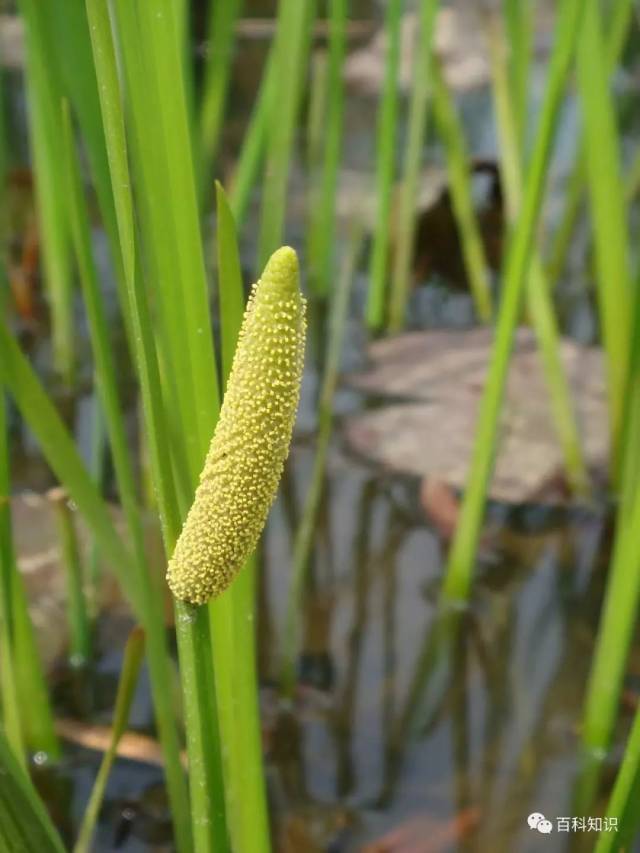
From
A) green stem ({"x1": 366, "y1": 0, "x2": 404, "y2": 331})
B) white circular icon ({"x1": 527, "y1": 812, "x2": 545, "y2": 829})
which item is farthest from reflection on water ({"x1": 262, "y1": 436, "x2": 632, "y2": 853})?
green stem ({"x1": 366, "y1": 0, "x2": 404, "y2": 331})

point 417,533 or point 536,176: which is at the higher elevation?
point 536,176

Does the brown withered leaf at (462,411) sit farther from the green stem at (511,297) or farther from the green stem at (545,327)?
the green stem at (511,297)

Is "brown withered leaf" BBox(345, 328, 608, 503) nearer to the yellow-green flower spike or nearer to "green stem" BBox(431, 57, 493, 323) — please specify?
"green stem" BBox(431, 57, 493, 323)

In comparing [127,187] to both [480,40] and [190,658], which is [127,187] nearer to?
[190,658]

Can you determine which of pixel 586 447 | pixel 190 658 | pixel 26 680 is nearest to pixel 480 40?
pixel 586 447

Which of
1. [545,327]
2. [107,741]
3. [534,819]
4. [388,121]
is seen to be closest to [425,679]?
[534,819]

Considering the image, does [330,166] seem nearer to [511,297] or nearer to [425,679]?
[511,297]
